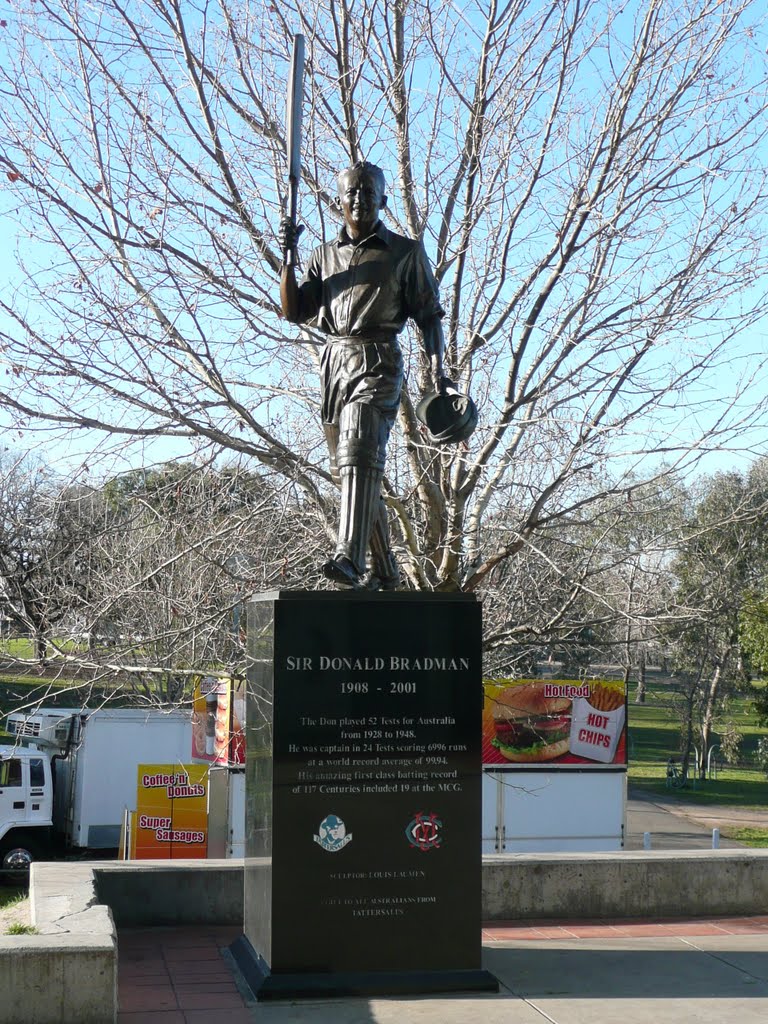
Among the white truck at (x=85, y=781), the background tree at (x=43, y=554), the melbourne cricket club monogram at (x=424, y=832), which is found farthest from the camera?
the white truck at (x=85, y=781)

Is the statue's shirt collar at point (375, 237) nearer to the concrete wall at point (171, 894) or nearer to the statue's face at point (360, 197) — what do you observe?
the statue's face at point (360, 197)

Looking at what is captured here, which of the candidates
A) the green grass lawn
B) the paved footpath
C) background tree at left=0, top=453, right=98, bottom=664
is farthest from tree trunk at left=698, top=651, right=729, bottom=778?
the paved footpath

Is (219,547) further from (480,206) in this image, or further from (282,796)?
(282,796)

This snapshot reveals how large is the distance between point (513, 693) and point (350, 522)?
11142mm

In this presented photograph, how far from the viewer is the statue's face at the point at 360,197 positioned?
6664mm

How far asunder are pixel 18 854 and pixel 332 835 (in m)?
14.5

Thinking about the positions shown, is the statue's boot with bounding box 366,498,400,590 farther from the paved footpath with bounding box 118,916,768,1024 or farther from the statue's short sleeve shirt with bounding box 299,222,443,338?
the paved footpath with bounding box 118,916,768,1024

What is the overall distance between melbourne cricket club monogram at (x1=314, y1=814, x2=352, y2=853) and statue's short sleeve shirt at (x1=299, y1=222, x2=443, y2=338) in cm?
253

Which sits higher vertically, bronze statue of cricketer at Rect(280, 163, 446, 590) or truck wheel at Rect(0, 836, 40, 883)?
bronze statue of cricketer at Rect(280, 163, 446, 590)

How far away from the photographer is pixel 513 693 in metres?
17.2

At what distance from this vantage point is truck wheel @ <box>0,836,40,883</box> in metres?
18.8

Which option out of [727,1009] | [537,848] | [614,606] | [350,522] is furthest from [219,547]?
[537,848]

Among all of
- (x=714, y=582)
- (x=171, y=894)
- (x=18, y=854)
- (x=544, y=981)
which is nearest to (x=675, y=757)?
(x=18, y=854)

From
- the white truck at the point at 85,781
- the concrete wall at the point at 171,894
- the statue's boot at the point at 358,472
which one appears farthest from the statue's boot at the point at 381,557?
the white truck at the point at 85,781
